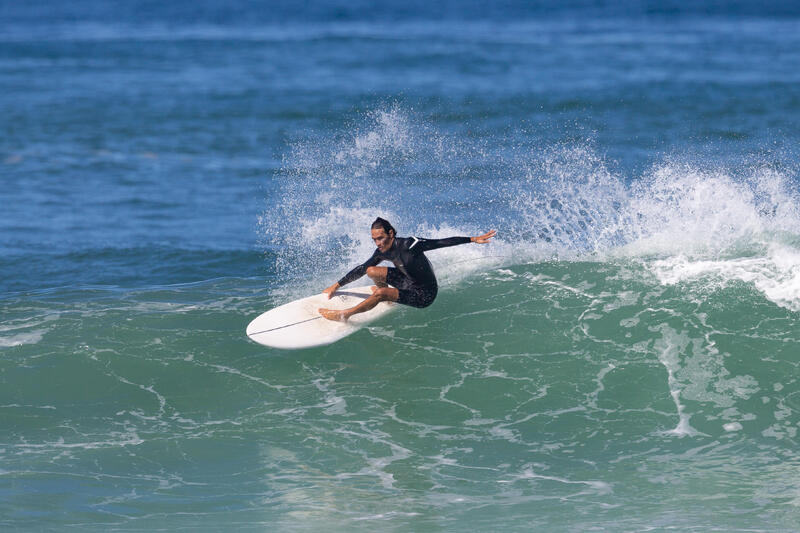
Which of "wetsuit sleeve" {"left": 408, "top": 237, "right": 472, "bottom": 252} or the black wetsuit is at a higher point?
"wetsuit sleeve" {"left": 408, "top": 237, "right": 472, "bottom": 252}

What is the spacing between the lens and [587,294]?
482 inches

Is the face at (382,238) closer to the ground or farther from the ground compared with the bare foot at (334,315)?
farther from the ground

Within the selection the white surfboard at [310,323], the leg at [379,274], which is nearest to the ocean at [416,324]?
the white surfboard at [310,323]

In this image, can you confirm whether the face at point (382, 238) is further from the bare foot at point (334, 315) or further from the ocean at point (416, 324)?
the ocean at point (416, 324)

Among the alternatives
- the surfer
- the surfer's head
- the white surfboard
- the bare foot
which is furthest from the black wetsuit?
the white surfboard

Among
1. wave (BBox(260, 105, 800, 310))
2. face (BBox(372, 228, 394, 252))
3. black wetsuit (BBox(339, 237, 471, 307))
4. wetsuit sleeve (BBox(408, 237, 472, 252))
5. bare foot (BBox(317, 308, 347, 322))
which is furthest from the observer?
wave (BBox(260, 105, 800, 310))

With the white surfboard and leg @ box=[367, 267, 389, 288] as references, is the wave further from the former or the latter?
leg @ box=[367, 267, 389, 288]

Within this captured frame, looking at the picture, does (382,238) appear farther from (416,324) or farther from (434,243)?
(416,324)

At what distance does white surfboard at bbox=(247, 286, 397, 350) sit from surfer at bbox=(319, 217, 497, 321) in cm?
16

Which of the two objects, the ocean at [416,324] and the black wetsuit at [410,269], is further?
the black wetsuit at [410,269]

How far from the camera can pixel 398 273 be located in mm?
10891

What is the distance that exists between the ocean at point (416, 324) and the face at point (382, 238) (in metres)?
1.32

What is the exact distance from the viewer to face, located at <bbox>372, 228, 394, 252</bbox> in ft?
34.3

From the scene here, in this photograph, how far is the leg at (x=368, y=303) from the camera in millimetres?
10906
